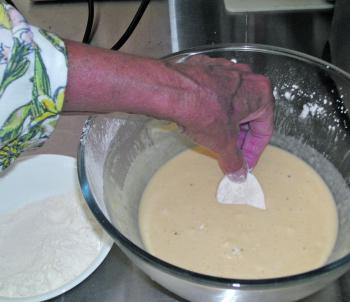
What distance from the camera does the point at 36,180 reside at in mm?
800

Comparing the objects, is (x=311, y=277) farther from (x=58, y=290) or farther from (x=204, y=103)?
(x=58, y=290)

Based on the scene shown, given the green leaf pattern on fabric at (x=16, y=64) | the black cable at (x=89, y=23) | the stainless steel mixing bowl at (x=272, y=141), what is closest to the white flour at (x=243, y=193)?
the stainless steel mixing bowl at (x=272, y=141)

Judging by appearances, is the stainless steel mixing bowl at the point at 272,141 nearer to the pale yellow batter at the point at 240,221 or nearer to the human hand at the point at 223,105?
the pale yellow batter at the point at 240,221

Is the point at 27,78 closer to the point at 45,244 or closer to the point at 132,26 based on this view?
the point at 45,244

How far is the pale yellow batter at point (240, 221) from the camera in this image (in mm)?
664

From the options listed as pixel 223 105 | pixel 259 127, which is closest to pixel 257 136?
pixel 259 127

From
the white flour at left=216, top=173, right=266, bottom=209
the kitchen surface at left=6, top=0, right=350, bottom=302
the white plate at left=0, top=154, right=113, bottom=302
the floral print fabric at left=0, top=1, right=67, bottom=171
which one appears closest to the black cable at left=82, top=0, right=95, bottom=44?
the kitchen surface at left=6, top=0, right=350, bottom=302

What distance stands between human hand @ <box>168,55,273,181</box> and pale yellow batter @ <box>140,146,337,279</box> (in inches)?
3.7

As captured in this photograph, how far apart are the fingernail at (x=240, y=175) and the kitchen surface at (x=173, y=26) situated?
188mm

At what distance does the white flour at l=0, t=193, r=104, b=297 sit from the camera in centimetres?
68

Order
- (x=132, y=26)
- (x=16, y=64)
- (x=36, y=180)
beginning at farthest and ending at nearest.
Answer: (x=132, y=26) → (x=36, y=180) → (x=16, y=64)

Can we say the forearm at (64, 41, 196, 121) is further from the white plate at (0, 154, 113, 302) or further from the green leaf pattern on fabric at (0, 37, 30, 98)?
the white plate at (0, 154, 113, 302)

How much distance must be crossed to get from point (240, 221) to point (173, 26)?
1.65ft

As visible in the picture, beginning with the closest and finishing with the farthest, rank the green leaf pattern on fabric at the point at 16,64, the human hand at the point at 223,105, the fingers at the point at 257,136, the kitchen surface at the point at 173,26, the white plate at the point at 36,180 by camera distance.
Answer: the green leaf pattern on fabric at the point at 16,64
the human hand at the point at 223,105
the fingers at the point at 257,136
the white plate at the point at 36,180
the kitchen surface at the point at 173,26
